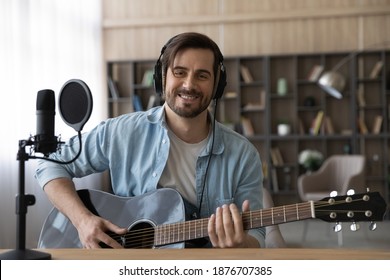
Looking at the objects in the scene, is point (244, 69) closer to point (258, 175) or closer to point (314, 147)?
point (314, 147)

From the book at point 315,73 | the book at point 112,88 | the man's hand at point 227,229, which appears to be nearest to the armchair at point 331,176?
the book at point 315,73

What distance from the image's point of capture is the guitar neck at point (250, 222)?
1270 millimetres

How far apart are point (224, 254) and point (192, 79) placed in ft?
2.22

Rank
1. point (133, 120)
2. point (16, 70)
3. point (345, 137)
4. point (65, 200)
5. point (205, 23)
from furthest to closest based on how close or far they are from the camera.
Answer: point (205, 23) → point (345, 137) → point (16, 70) → point (133, 120) → point (65, 200)

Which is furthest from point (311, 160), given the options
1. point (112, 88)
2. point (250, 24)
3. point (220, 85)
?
point (220, 85)

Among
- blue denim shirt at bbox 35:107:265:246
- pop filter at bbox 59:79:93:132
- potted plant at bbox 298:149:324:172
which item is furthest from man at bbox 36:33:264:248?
potted plant at bbox 298:149:324:172

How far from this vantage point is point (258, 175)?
1.76 meters

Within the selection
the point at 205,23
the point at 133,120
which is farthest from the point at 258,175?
the point at 205,23

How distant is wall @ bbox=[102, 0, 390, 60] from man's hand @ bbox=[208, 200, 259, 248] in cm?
633

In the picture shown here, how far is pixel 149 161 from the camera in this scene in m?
1.75

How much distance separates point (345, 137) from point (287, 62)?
1.33m

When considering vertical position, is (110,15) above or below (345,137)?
above

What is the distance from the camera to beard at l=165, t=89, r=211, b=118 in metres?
1.65

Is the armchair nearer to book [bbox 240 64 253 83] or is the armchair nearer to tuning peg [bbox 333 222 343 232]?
book [bbox 240 64 253 83]
